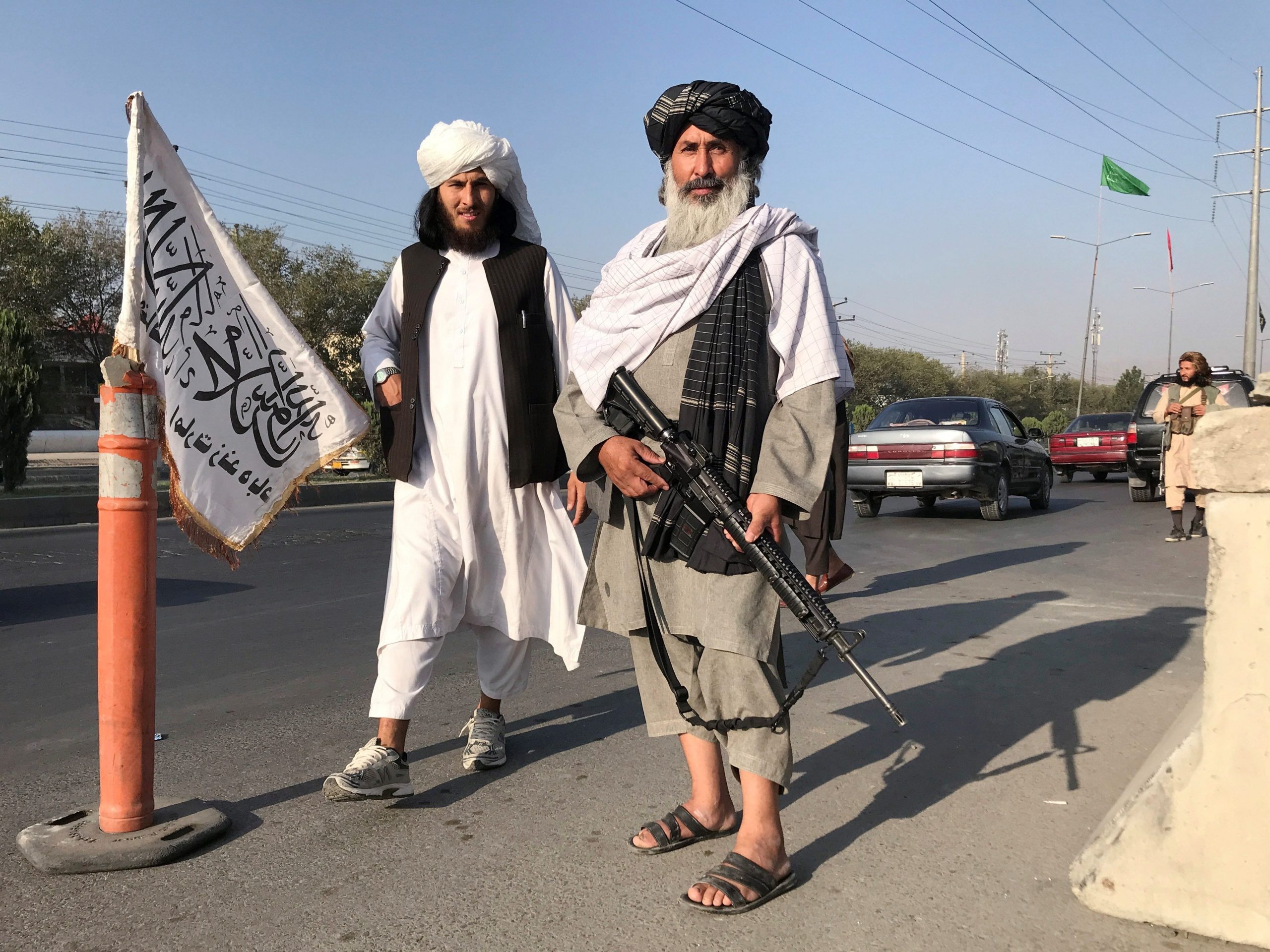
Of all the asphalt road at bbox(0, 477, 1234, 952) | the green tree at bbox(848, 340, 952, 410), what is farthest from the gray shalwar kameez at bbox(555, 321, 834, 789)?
the green tree at bbox(848, 340, 952, 410)

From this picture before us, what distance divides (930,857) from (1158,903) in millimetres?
567

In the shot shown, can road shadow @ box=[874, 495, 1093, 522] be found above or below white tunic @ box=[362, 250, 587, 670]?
below

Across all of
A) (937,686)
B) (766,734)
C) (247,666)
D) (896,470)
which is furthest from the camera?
(896,470)

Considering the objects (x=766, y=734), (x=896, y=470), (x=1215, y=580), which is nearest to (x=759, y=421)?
(x=766, y=734)

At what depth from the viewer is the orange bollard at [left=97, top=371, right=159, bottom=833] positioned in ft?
8.77

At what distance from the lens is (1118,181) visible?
4019 centimetres

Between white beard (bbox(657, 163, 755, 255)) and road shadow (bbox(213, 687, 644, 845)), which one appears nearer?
white beard (bbox(657, 163, 755, 255))

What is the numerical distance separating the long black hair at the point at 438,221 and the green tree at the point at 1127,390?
8005cm

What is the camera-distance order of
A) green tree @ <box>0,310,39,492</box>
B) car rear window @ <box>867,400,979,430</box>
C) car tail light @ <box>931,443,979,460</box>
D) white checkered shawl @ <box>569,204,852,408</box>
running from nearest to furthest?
white checkered shawl @ <box>569,204,852,408</box> < car tail light @ <box>931,443,979,460</box> < car rear window @ <box>867,400,979,430</box> < green tree @ <box>0,310,39,492</box>

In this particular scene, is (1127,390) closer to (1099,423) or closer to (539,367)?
(1099,423)

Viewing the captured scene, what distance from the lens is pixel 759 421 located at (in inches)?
103

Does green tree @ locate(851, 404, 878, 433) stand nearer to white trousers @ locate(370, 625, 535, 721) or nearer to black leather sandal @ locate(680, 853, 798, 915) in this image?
white trousers @ locate(370, 625, 535, 721)

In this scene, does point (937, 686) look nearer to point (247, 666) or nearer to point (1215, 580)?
point (1215, 580)

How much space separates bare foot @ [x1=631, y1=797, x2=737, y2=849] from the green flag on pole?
4273cm
